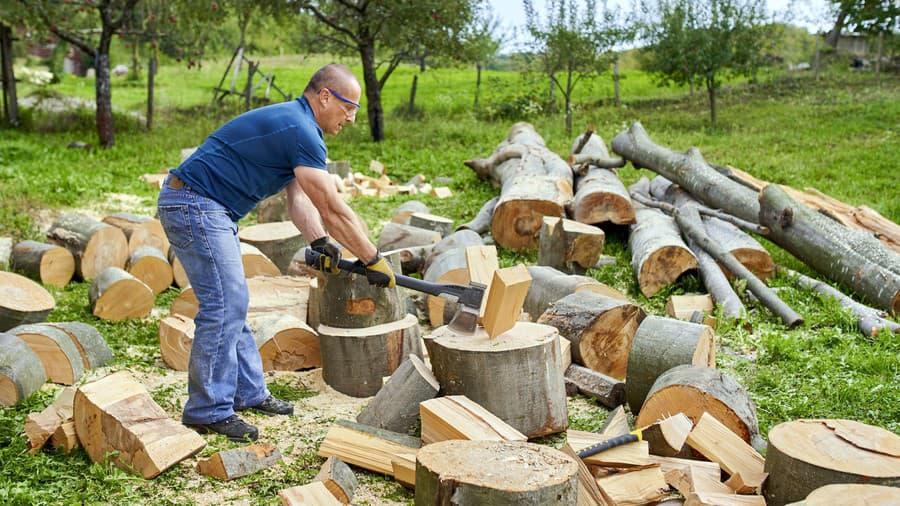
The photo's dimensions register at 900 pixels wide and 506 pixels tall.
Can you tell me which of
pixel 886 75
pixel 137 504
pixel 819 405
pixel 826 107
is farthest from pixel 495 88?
pixel 137 504

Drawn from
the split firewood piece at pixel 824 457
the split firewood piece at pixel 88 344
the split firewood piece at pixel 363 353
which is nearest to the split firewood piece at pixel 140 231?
the split firewood piece at pixel 88 344

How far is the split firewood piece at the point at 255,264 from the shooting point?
650 cm

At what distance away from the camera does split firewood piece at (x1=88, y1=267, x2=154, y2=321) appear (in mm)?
5977

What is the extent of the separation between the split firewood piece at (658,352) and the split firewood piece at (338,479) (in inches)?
64.5

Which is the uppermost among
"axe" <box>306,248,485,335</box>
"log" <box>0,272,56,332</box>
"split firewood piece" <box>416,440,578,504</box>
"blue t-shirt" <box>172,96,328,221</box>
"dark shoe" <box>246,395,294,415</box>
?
"blue t-shirt" <box>172,96,328,221</box>

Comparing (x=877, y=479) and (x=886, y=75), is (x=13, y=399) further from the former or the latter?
(x=886, y=75)

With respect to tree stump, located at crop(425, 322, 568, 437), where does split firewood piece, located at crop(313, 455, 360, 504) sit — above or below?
below

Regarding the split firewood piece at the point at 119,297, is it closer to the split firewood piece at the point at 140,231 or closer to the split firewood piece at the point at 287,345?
the split firewood piece at the point at 140,231

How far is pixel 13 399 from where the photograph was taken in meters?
4.29

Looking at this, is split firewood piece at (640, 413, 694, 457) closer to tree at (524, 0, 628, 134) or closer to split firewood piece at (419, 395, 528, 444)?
split firewood piece at (419, 395, 528, 444)

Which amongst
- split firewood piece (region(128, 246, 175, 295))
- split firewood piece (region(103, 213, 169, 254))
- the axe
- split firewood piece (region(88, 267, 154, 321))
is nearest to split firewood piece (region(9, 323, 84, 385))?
split firewood piece (region(88, 267, 154, 321))

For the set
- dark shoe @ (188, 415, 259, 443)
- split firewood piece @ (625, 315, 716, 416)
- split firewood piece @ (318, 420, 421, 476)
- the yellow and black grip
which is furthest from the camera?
split firewood piece @ (625, 315, 716, 416)

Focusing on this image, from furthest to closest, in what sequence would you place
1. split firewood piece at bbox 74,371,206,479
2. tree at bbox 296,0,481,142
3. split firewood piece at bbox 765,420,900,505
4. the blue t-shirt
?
tree at bbox 296,0,481,142
the blue t-shirt
split firewood piece at bbox 74,371,206,479
split firewood piece at bbox 765,420,900,505

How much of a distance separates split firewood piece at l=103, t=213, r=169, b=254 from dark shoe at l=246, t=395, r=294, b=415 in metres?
3.28
